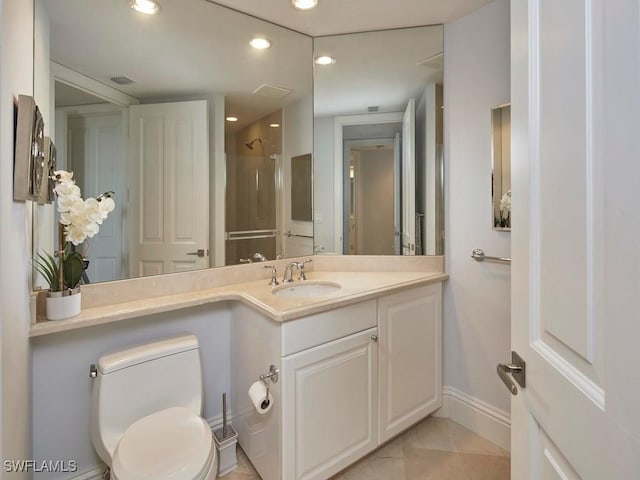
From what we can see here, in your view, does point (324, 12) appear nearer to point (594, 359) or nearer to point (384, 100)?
point (384, 100)

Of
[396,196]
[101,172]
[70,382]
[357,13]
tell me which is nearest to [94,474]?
[70,382]

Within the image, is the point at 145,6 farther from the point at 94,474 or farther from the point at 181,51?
the point at 94,474

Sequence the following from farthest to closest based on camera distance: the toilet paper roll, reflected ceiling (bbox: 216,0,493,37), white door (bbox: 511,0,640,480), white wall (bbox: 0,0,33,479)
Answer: reflected ceiling (bbox: 216,0,493,37), the toilet paper roll, white wall (bbox: 0,0,33,479), white door (bbox: 511,0,640,480)

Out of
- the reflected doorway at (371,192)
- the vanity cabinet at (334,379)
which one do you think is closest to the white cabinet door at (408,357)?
the vanity cabinet at (334,379)

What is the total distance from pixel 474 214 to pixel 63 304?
2.03 metres

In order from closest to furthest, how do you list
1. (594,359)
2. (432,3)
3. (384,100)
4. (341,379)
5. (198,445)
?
(594,359) < (198,445) < (341,379) < (432,3) < (384,100)

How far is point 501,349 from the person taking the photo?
1903 millimetres

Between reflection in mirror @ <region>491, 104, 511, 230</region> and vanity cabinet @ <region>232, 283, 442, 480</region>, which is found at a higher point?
reflection in mirror @ <region>491, 104, 511, 230</region>

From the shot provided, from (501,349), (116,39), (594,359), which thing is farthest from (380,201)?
(594,359)

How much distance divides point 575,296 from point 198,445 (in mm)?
1267

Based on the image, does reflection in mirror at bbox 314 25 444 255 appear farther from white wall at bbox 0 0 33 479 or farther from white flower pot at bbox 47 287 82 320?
white wall at bbox 0 0 33 479

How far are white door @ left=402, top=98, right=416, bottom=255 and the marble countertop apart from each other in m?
0.25

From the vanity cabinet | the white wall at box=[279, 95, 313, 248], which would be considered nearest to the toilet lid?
the vanity cabinet

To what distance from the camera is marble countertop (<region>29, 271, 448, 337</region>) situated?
1.34 m
